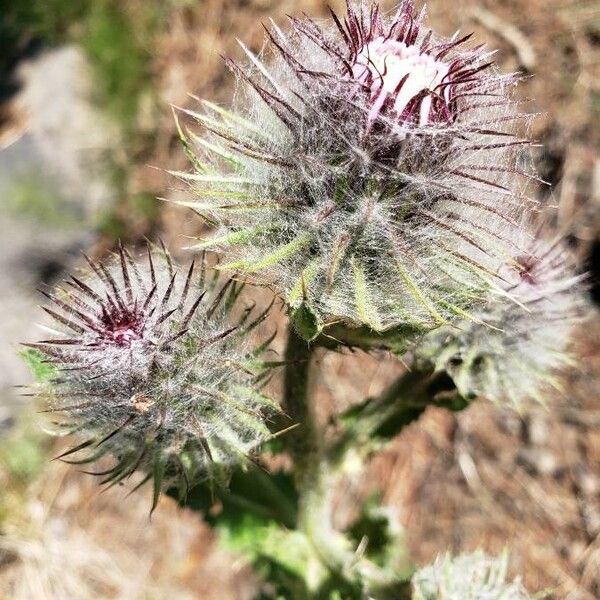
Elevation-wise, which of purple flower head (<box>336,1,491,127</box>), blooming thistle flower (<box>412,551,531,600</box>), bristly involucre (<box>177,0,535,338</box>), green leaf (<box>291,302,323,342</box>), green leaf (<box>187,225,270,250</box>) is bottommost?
blooming thistle flower (<box>412,551,531,600</box>)

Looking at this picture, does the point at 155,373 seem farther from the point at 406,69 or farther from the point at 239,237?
the point at 406,69

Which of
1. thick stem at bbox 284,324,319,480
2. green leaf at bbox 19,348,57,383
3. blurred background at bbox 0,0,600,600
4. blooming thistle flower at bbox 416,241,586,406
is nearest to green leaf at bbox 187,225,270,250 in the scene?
thick stem at bbox 284,324,319,480

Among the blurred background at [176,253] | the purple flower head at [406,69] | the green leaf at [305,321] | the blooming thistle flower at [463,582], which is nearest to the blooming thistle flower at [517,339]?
the blooming thistle flower at [463,582]

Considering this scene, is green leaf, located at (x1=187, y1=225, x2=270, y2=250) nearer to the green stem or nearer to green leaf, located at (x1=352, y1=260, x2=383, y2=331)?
green leaf, located at (x1=352, y1=260, x2=383, y2=331)

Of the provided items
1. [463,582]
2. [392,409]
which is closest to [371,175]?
[392,409]

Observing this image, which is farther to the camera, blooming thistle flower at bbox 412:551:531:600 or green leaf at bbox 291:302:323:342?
blooming thistle flower at bbox 412:551:531:600

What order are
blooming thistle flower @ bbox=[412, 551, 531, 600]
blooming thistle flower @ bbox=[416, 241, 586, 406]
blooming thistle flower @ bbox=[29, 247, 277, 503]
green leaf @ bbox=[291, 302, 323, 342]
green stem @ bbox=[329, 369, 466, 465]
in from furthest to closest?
green stem @ bbox=[329, 369, 466, 465], blooming thistle flower @ bbox=[416, 241, 586, 406], blooming thistle flower @ bbox=[412, 551, 531, 600], blooming thistle flower @ bbox=[29, 247, 277, 503], green leaf @ bbox=[291, 302, 323, 342]

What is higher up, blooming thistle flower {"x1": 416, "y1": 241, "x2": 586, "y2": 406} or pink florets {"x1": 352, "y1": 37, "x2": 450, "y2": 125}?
pink florets {"x1": 352, "y1": 37, "x2": 450, "y2": 125}

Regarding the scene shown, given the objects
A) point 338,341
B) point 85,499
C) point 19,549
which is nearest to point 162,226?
point 85,499
